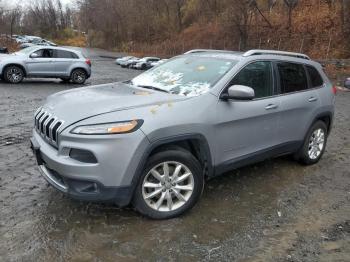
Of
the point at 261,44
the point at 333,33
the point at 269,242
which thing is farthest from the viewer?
the point at 261,44

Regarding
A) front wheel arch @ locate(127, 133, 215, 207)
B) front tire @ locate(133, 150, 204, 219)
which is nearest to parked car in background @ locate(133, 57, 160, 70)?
front wheel arch @ locate(127, 133, 215, 207)

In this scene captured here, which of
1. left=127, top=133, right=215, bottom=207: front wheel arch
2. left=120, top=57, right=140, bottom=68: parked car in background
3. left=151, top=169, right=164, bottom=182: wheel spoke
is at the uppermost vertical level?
left=127, top=133, right=215, bottom=207: front wheel arch

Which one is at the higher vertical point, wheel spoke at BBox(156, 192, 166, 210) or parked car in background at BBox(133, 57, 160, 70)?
wheel spoke at BBox(156, 192, 166, 210)

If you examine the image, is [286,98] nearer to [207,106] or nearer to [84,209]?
[207,106]

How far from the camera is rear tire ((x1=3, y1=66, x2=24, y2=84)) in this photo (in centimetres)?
1558

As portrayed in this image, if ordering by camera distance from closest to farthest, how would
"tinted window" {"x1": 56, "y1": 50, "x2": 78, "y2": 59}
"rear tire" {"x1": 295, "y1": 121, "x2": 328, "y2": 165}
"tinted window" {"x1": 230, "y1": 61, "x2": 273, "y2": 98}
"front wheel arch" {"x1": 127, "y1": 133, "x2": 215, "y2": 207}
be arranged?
"front wheel arch" {"x1": 127, "y1": 133, "x2": 215, "y2": 207} → "tinted window" {"x1": 230, "y1": 61, "x2": 273, "y2": 98} → "rear tire" {"x1": 295, "y1": 121, "x2": 328, "y2": 165} → "tinted window" {"x1": 56, "y1": 50, "x2": 78, "y2": 59}

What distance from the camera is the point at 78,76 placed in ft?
57.8

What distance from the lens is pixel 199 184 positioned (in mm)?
4234

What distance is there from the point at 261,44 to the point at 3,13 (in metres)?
35.2

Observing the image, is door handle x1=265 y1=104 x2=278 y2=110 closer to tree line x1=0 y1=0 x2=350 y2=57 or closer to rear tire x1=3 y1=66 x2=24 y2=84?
rear tire x1=3 y1=66 x2=24 y2=84

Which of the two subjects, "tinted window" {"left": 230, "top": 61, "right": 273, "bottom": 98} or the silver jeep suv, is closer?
the silver jeep suv

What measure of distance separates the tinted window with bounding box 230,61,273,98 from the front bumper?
5.29ft

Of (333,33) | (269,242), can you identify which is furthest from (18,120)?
(333,33)

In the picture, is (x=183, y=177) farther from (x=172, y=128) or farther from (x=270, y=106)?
(x=270, y=106)
